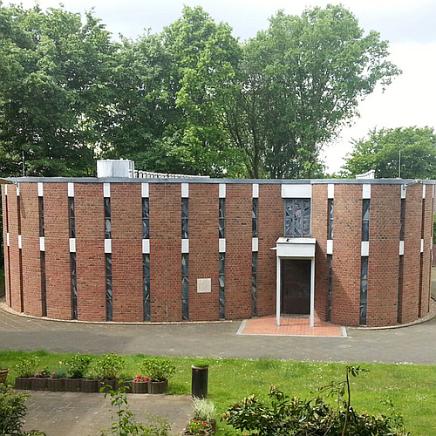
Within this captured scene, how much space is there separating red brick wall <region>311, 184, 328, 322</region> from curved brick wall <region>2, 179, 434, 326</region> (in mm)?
37

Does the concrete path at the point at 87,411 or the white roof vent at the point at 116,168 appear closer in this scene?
the concrete path at the point at 87,411

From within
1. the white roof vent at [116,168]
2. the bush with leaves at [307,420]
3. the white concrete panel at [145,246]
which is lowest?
the bush with leaves at [307,420]

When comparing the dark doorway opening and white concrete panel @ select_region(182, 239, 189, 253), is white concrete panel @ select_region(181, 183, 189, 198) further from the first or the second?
the dark doorway opening

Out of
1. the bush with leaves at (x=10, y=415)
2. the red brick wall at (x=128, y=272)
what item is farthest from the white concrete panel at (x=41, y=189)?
the bush with leaves at (x=10, y=415)

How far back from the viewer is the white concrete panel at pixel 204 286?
62.3 feet

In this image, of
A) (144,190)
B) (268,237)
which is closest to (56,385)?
(144,190)

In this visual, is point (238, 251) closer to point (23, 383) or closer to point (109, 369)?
point (109, 369)

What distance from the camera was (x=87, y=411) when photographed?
997 cm

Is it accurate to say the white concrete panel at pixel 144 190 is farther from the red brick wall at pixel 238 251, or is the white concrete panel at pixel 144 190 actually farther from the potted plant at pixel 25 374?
the potted plant at pixel 25 374

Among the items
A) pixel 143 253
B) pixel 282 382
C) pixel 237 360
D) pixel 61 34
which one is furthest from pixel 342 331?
pixel 61 34

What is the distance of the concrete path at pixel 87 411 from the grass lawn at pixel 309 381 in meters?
0.71

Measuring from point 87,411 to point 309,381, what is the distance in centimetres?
496

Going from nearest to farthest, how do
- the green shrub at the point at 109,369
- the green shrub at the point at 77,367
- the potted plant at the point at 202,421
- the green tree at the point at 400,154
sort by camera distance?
the potted plant at the point at 202,421
the green shrub at the point at 109,369
the green shrub at the point at 77,367
the green tree at the point at 400,154

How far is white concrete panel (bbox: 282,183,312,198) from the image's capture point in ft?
63.3
